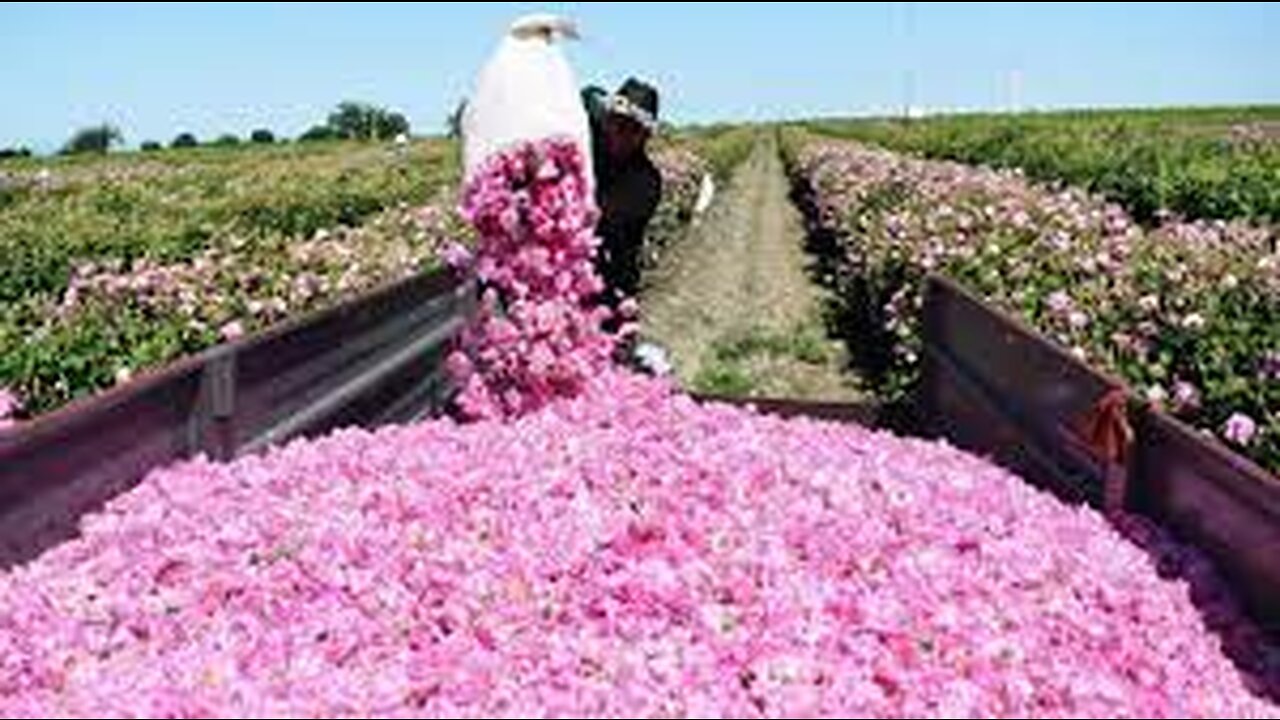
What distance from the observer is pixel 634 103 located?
10789 mm

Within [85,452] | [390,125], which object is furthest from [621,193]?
[390,125]

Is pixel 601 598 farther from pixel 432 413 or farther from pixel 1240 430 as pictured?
pixel 432 413

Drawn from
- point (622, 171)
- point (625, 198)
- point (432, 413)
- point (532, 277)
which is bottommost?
point (432, 413)

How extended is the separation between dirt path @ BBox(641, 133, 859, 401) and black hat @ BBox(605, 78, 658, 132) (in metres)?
4.89

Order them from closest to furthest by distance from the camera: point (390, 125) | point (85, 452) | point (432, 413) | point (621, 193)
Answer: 1. point (85, 452)
2. point (432, 413)
3. point (621, 193)
4. point (390, 125)

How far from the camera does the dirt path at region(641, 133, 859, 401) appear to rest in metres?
17.1

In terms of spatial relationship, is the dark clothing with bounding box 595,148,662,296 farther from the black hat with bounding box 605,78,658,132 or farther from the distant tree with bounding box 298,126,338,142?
the distant tree with bounding box 298,126,338,142

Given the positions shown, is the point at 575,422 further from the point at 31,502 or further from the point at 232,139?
the point at 232,139

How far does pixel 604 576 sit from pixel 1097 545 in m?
1.67

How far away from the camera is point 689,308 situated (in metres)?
23.0

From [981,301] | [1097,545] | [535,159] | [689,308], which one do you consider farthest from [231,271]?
[689,308]

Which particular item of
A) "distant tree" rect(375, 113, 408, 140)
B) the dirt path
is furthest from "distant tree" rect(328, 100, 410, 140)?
the dirt path

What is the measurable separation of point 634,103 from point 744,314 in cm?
1194

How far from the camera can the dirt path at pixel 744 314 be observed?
1709cm
